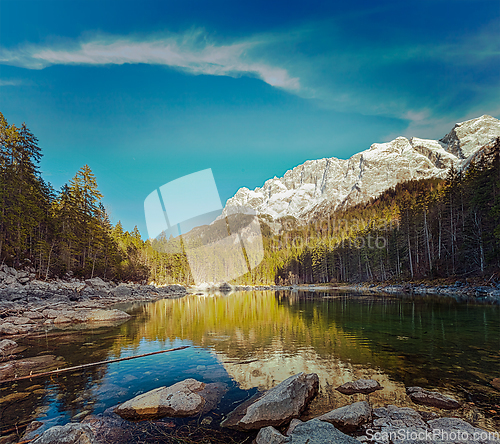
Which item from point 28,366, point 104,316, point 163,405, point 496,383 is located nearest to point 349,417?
point 163,405

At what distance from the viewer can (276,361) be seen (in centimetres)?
1205

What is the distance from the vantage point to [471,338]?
1463 cm

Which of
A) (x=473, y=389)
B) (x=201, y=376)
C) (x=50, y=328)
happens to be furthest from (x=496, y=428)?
(x=50, y=328)

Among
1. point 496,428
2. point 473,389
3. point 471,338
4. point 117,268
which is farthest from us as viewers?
point 117,268

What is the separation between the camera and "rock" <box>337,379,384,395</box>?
850 centimetres

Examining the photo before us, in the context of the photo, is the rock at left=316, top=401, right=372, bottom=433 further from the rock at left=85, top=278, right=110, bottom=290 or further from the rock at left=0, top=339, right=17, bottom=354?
the rock at left=85, top=278, right=110, bottom=290

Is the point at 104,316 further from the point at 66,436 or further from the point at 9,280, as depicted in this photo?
the point at 66,436

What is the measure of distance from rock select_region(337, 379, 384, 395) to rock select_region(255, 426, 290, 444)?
12.7ft

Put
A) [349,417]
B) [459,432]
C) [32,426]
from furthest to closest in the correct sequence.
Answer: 1. [32,426]
2. [349,417]
3. [459,432]

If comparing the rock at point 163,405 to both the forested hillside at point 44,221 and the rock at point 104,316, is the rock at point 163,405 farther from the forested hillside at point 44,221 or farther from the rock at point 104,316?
the forested hillside at point 44,221

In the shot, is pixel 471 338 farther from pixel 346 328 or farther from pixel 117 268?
pixel 117 268

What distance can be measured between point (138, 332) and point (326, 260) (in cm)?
9156

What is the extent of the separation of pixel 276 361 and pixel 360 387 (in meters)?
4.31

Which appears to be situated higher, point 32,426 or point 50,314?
point 32,426
